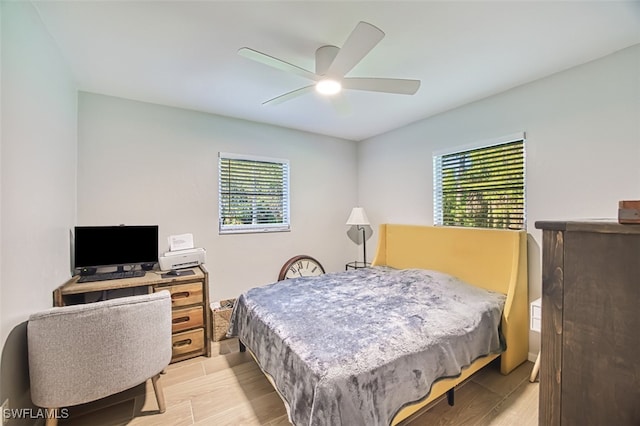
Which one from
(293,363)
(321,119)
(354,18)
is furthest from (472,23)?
(293,363)

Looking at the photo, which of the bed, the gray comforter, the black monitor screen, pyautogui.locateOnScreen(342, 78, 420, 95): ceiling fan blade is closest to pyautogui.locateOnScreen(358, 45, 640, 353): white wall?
the bed

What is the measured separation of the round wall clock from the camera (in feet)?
12.4

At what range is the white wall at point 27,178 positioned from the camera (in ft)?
4.47

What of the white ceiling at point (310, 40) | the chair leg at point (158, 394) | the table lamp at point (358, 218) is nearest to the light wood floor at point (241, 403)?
the chair leg at point (158, 394)

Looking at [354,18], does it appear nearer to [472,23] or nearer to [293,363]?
[472,23]

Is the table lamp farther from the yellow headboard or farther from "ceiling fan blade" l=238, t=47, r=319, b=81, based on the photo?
"ceiling fan blade" l=238, t=47, r=319, b=81

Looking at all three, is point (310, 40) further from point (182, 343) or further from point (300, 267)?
point (300, 267)

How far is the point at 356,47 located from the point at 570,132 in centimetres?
205

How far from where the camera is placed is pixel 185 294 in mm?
2492

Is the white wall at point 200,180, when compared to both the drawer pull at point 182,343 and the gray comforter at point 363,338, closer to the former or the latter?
the drawer pull at point 182,343

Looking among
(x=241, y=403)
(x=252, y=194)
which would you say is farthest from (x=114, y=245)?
(x=241, y=403)

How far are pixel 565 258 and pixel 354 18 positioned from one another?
1689 mm

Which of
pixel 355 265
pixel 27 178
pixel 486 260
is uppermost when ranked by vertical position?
pixel 27 178

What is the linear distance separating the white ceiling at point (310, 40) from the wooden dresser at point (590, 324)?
1.52 meters
